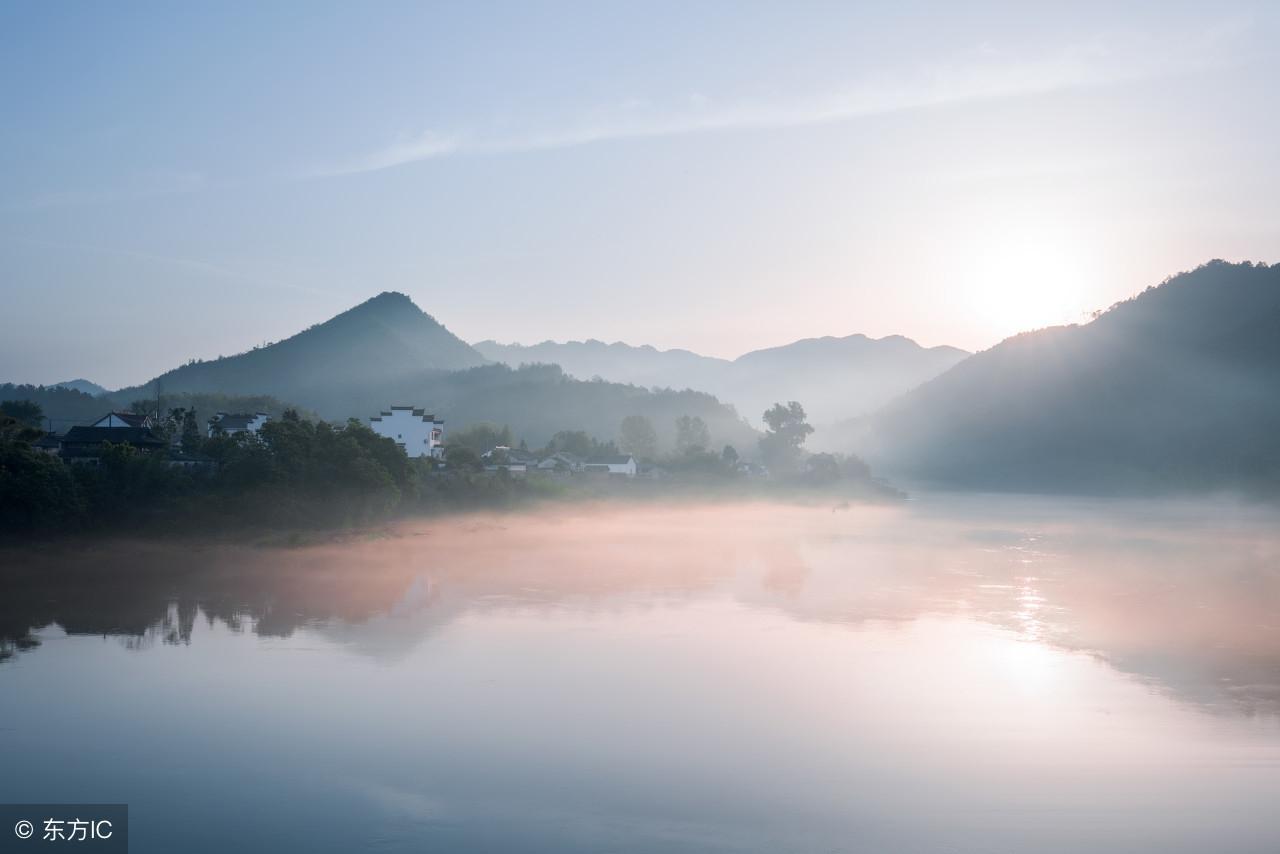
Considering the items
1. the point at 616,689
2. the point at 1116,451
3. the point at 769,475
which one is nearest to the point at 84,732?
the point at 616,689

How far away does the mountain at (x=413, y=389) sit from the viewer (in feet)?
298

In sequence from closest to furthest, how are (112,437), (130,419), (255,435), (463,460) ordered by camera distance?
(112,437)
(255,435)
(130,419)
(463,460)

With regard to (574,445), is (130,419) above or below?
above

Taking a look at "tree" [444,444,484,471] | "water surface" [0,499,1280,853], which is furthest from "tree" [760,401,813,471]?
"water surface" [0,499,1280,853]

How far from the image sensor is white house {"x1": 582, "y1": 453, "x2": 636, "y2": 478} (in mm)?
50156

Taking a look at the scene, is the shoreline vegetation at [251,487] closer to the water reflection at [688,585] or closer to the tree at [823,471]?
the water reflection at [688,585]

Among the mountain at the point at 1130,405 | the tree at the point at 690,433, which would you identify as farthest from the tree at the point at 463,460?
the mountain at the point at 1130,405

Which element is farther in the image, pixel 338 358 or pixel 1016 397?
pixel 338 358

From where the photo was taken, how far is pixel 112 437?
30594 millimetres

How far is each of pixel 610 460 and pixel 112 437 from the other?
27.3 metres

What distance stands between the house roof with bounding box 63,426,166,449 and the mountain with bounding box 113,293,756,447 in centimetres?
5414

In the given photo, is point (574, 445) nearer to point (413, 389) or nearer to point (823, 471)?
point (823, 471)

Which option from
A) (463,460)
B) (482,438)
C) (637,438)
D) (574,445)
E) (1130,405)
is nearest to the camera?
(463,460)

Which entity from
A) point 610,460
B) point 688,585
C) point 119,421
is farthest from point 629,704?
point 610,460
